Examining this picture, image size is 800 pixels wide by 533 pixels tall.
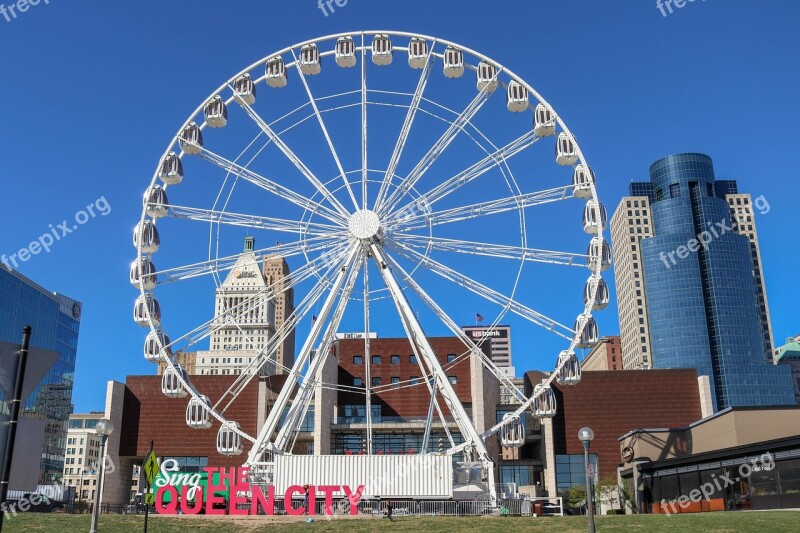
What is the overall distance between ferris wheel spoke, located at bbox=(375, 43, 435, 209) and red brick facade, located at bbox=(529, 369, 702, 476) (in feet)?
138

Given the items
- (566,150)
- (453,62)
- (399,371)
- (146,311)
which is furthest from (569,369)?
(399,371)

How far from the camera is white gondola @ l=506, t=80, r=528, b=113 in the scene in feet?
177

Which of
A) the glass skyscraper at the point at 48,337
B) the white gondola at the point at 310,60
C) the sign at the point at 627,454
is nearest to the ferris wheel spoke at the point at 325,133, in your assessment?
the white gondola at the point at 310,60

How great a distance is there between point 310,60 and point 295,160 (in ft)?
22.9

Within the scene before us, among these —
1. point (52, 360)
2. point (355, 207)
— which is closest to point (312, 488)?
point (355, 207)

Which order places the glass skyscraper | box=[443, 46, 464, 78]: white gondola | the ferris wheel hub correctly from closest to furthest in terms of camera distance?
the ferris wheel hub < box=[443, 46, 464, 78]: white gondola < the glass skyscraper

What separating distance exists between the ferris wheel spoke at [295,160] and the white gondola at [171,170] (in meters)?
5.62

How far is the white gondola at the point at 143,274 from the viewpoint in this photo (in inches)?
2032

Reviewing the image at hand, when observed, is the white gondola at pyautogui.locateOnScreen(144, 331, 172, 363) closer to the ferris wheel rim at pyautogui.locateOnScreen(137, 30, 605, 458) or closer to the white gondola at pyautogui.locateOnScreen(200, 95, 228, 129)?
the ferris wheel rim at pyautogui.locateOnScreen(137, 30, 605, 458)

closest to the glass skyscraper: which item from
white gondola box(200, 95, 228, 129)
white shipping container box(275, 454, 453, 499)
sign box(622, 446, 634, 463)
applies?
white gondola box(200, 95, 228, 129)

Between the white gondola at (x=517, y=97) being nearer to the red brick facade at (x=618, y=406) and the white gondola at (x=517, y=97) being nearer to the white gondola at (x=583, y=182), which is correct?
the white gondola at (x=583, y=182)

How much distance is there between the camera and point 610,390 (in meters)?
87.2

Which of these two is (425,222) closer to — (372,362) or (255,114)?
(255,114)

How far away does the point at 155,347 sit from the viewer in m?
51.6
